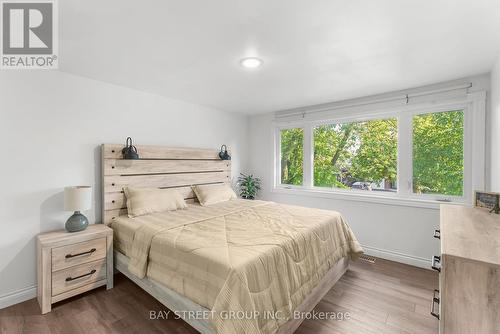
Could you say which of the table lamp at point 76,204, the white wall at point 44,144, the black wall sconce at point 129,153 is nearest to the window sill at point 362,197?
the black wall sconce at point 129,153

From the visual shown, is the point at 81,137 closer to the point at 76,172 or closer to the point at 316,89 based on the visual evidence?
the point at 76,172

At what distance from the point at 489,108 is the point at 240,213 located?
306 cm

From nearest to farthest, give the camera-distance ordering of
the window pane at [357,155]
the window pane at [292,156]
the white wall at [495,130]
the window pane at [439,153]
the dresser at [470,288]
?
1. the dresser at [470,288]
2. the white wall at [495,130]
3. the window pane at [439,153]
4. the window pane at [357,155]
5. the window pane at [292,156]

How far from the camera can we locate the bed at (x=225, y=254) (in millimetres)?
1440

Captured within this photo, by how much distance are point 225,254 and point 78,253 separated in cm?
162

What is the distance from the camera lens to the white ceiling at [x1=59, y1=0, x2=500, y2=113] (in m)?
1.44

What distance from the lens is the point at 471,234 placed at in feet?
4.31

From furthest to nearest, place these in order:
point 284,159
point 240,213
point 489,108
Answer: point 284,159, point 240,213, point 489,108

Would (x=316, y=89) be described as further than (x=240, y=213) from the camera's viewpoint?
Yes

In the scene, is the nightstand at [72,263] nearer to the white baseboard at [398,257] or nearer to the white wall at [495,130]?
the white baseboard at [398,257]

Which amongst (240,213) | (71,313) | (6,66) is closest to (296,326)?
(240,213)

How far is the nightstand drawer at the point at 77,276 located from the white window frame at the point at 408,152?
9.82 ft

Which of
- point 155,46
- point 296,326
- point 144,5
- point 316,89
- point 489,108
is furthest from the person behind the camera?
point 316,89

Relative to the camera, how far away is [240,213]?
9.32 ft
